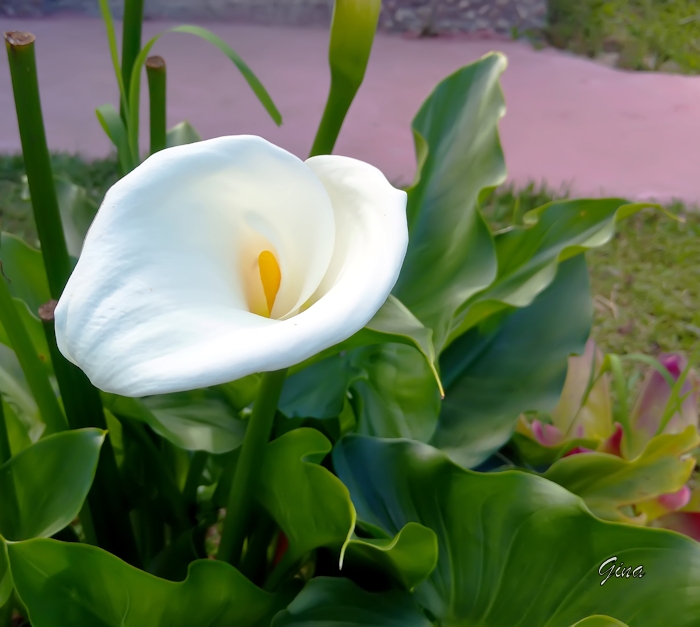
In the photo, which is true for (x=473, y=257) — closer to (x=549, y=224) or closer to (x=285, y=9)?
(x=549, y=224)

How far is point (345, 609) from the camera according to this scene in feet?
1.59

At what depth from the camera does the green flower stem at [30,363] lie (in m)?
0.42

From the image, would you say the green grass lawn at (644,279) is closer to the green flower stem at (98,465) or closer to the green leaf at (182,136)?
the green leaf at (182,136)

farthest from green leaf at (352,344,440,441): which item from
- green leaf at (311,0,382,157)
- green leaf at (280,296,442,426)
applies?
green leaf at (311,0,382,157)

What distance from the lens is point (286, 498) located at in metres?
0.47

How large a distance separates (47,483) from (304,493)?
0.18m

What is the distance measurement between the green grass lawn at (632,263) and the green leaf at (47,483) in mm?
862

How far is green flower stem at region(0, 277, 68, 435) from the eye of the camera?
0.42 metres

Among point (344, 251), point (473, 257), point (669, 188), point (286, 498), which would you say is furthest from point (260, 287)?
point (669, 188)

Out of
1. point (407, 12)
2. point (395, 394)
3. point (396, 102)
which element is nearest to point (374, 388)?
point (395, 394)

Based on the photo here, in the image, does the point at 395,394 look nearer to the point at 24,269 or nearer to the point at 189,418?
Result: the point at 189,418

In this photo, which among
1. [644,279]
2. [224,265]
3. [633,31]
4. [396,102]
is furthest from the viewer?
[633,31]

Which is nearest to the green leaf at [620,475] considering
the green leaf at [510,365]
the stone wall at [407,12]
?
the green leaf at [510,365]

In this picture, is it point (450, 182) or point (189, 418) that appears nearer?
point (189, 418)
